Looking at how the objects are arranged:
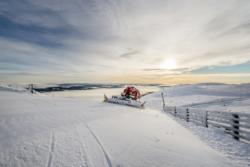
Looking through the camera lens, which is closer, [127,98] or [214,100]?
[127,98]

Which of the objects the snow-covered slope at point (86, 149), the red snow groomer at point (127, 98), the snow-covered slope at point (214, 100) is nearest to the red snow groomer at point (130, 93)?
the red snow groomer at point (127, 98)

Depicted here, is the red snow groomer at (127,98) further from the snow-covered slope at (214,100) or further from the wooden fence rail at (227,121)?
the snow-covered slope at (214,100)

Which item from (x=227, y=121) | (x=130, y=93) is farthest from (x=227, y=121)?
(x=130, y=93)

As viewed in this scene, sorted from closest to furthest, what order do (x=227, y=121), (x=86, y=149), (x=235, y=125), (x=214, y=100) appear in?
(x=86, y=149)
(x=235, y=125)
(x=227, y=121)
(x=214, y=100)

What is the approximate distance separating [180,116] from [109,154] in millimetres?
15422

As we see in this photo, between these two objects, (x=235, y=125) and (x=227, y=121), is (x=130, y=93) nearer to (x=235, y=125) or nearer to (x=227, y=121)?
(x=227, y=121)

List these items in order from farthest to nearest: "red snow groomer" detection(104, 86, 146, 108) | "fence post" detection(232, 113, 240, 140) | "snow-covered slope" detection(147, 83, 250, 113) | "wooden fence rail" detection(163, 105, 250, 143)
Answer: "snow-covered slope" detection(147, 83, 250, 113)
"red snow groomer" detection(104, 86, 146, 108)
"fence post" detection(232, 113, 240, 140)
"wooden fence rail" detection(163, 105, 250, 143)

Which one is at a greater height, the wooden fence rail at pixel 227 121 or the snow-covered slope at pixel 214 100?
the wooden fence rail at pixel 227 121

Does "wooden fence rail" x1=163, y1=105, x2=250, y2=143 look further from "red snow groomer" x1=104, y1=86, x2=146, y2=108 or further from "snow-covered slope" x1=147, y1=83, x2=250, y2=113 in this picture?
"snow-covered slope" x1=147, y1=83, x2=250, y2=113

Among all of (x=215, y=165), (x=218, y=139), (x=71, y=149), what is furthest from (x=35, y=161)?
(x=218, y=139)

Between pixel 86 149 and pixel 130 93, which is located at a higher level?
pixel 130 93

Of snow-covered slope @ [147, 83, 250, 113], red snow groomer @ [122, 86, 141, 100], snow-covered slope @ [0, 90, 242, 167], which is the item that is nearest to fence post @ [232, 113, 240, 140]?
snow-covered slope @ [0, 90, 242, 167]

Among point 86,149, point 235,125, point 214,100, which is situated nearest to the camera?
point 86,149

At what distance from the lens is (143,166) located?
4961mm
